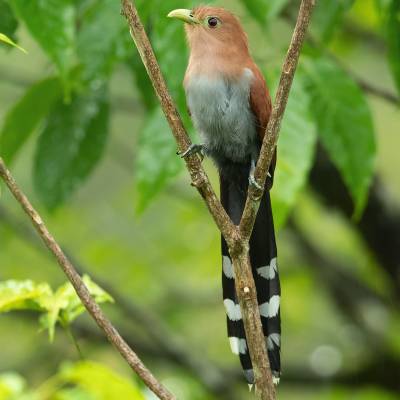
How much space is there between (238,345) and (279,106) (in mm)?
1083

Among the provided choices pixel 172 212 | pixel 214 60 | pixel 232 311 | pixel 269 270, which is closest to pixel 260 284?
pixel 269 270

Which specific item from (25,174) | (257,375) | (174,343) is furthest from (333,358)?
(257,375)

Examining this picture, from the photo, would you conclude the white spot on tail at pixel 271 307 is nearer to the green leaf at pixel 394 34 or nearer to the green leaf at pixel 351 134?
the green leaf at pixel 351 134

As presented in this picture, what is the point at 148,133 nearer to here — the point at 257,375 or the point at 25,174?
the point at 257,375

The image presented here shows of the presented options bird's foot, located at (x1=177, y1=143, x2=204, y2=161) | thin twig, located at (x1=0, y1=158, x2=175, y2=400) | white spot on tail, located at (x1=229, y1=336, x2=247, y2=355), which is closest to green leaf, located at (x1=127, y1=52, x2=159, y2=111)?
bird's foot, located at (x1=177, y1=143, x2=204, y2=161)

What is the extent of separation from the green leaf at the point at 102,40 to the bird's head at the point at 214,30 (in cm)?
27

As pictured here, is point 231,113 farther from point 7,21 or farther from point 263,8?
point 7,21

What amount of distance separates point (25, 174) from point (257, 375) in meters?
5.90

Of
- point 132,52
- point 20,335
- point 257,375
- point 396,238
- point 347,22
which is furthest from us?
point 20,335

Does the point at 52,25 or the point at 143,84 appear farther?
the point at 143,84

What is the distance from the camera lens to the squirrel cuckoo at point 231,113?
3.24 meters

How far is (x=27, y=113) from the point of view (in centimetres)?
346

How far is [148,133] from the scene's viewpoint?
330 cm

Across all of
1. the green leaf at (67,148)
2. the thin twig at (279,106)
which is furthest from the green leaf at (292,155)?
the green leaf at (67,148)
